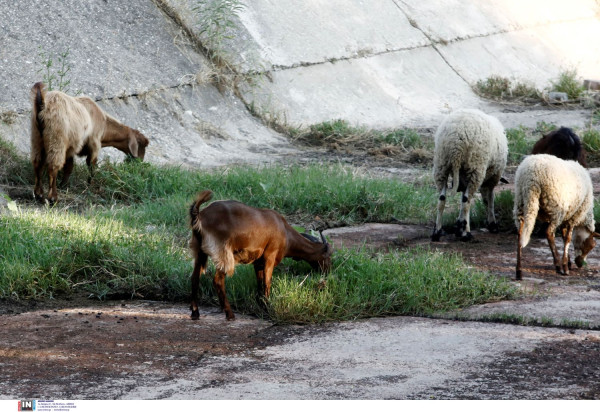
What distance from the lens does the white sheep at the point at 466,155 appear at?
8383 millimetres

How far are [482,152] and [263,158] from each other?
4372 mm

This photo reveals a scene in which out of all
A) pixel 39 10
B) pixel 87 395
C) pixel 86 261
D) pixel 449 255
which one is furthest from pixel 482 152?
pixel 39 10

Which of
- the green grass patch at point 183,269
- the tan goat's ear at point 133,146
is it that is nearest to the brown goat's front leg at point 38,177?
the green grass patch at point 183,269

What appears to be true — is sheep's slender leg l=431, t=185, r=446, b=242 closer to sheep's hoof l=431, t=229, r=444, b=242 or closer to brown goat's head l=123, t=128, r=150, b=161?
sheep's hoof l=431, t=229, r=444, b=242

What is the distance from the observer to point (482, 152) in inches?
333

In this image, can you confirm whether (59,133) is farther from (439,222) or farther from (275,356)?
(275,356)

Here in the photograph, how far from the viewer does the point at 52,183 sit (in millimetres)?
9297

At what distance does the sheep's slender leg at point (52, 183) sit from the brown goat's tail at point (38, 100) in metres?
0.43

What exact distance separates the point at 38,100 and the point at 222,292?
13.6 ft

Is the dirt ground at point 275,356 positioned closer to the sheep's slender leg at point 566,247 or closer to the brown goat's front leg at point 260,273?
the brown goat's front leg at point 260,273

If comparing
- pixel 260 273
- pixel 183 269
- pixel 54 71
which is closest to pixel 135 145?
pixel 54 71

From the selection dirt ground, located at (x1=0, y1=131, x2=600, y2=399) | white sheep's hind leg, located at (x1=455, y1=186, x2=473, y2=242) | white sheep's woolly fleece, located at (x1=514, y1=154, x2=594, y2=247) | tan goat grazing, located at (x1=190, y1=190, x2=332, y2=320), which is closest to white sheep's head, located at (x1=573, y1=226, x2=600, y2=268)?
white sheep's woolly fleece, located at (x1=514, y1=154, x2=594, y2=247)

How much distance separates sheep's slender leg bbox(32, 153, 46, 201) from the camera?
9.30 meters
